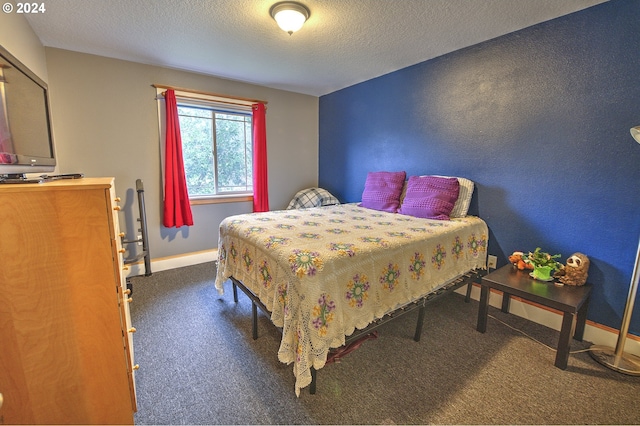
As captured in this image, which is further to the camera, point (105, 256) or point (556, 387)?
point (556, 387)

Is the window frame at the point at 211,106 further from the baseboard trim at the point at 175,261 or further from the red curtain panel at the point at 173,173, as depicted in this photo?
the baseboard trim at the point at 175,261

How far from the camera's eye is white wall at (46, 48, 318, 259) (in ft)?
8.59

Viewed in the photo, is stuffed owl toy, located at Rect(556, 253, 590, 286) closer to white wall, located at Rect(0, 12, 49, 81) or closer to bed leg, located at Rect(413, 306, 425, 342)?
bed leg, located at Rect(413, 306, 425, 342)

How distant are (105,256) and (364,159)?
120 inches

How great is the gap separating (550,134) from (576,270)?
40.4 inches

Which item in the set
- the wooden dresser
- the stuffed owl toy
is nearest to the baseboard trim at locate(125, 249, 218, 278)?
the wooden dresser

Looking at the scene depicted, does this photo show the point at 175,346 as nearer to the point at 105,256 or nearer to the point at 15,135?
the point at 105,256

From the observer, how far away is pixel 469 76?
2.52m

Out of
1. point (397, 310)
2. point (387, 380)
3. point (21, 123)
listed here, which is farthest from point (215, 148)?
point (387, 380)

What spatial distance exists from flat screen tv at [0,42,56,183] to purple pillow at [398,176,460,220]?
8.32ft

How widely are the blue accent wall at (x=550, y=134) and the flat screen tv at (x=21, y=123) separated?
9.81 ft

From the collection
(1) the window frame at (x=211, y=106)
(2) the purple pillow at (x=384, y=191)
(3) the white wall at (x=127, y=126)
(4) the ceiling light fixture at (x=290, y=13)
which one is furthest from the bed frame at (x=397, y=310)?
(4) the ceiling light fixture at (x=290, y=13)

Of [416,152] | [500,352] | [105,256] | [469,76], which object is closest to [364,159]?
[416,152]

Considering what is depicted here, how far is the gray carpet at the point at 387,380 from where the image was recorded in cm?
135
